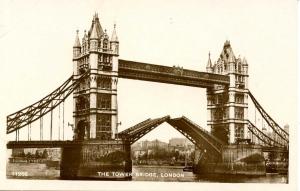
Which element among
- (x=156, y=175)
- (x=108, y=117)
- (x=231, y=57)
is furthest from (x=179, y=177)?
(x=231, y=57)

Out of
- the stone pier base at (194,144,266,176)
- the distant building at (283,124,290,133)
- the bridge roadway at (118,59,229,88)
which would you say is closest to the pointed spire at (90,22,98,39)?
the bridge roadway at (118,59,229,88)

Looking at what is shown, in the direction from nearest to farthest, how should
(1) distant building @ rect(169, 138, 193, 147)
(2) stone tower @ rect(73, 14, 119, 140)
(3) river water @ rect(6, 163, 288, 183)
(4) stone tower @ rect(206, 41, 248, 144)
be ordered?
(3) river water @ rect(6, 163, 288, 183) → (2) stone tower @ rect(73, 14, 119, 140) → (1) distant building @ rect(169, 138, 193, 147) → (4) stone tower @ rect(206, 41, 248, 144)

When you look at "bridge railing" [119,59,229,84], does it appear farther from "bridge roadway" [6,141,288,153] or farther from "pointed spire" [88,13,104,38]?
"bridge roadway" [6,141,288,153]

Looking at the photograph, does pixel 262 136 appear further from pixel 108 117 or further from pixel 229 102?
pixel 108 117

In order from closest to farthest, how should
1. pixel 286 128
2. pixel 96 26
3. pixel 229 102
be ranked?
pixel 96 26, pixel 286 128, pixel 229 102

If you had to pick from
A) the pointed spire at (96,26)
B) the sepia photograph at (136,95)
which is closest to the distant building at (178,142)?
the sepia photograph at (136,95)

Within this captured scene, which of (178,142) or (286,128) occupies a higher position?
(286,128)

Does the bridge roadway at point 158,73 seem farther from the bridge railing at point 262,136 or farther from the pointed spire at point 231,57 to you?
the bridge railing at point 262,136
